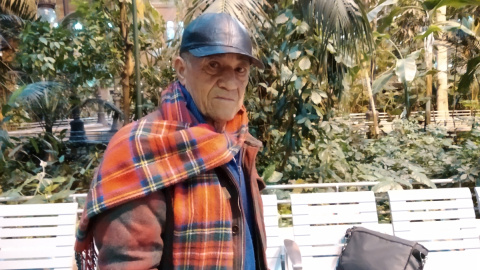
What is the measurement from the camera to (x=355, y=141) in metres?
5.30

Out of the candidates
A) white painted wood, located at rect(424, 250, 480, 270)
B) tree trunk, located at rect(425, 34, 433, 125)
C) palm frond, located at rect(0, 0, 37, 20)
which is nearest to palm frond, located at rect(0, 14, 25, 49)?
palm frond, located at rect(0, 0, 37, 20)

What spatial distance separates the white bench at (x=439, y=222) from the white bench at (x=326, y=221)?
21 cm

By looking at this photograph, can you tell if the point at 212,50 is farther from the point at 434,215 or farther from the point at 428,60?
the point at 428,60

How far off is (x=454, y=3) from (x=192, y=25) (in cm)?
378

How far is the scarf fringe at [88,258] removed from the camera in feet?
3.20

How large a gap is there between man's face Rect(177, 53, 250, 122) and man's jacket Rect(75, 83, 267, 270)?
0.17 feet

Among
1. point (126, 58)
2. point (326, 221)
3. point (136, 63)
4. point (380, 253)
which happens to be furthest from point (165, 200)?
point (126, 58)

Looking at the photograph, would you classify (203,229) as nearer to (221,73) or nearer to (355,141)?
(221,73)

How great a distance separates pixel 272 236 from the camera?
2748mm

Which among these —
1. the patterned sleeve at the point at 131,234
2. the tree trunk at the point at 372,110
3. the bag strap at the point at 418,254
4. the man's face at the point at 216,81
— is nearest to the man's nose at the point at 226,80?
the man's face at the point at 216,81

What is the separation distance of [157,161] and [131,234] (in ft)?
0.55

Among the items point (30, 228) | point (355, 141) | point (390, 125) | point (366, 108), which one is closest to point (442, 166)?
point (355, 141)

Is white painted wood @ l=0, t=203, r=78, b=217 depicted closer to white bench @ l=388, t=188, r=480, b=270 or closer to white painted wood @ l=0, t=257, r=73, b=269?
white painted wood @ l=0, t=257, r=73, b=269

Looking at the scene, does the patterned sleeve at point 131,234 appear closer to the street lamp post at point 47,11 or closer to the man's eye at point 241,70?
the man's eye at point 241,70
